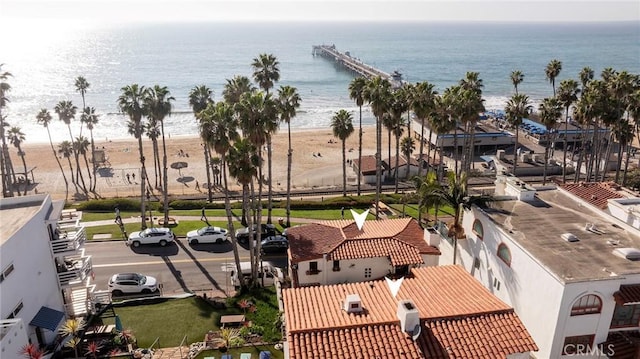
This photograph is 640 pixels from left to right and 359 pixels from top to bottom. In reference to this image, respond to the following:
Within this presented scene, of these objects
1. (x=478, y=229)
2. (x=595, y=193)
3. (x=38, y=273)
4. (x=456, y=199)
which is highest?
(x=456, y=199)

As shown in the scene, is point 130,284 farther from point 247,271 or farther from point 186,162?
point 186,162

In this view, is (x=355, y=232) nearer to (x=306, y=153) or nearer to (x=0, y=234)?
(x=0, y=234)

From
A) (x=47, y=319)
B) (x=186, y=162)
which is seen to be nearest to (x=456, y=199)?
(x=47, y=319)

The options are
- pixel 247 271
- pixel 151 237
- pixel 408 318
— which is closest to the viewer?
pixel 408 318

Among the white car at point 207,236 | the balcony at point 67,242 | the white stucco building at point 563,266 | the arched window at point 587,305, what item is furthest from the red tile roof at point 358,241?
the balcony at point 67,242

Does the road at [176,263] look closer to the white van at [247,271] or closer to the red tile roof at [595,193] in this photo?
the white van at [247,271]

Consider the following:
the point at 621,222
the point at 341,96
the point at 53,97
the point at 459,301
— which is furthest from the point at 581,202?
the point at 53,97
